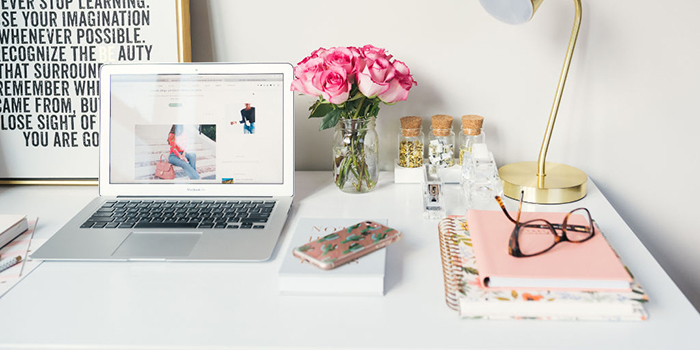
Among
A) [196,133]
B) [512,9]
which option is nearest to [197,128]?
[196,133]

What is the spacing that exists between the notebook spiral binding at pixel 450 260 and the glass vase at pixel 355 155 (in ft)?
0.78

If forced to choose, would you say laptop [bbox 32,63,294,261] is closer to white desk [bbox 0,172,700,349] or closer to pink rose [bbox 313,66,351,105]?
pink rose [bbox 313,66,351,105]

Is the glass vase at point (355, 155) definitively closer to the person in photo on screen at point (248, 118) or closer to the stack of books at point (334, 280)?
the person in photo on screen at point (248, 118)

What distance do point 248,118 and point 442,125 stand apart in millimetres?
399

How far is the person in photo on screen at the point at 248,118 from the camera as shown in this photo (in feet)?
3.52

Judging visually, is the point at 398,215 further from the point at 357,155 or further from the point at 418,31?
the point at 418,31

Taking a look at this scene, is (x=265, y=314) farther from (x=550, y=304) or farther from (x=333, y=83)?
(x=333, y=83)

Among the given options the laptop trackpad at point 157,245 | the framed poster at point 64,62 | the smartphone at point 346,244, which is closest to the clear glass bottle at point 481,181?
the smartphone at point 346,244

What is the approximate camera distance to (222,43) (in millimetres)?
1234

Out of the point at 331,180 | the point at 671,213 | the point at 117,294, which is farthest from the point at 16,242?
the point at 671,213

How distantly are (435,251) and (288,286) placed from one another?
26 cm

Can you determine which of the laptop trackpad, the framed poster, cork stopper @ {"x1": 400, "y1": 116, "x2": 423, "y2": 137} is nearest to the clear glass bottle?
cork stopper @ {"x1": 400, "y1": 116, "x2": 423, "y2": 137}

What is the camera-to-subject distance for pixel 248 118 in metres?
1.08

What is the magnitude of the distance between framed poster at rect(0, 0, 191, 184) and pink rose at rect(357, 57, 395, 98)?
0.41m
